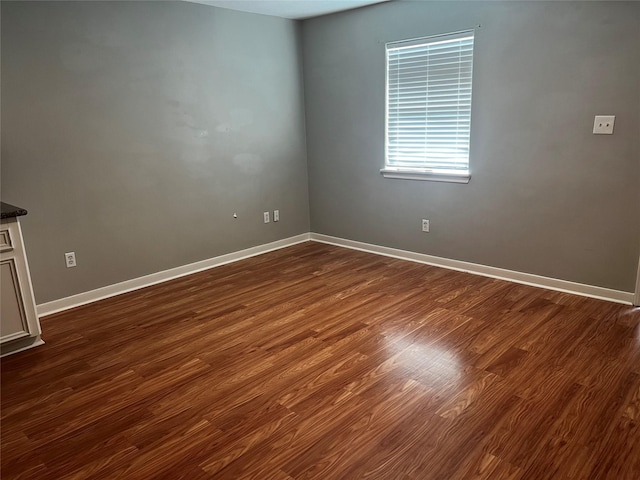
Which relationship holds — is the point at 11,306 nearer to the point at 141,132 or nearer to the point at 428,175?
the point at 141,132

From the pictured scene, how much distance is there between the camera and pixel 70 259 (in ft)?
11.4

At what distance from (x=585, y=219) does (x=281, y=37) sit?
3228 mm

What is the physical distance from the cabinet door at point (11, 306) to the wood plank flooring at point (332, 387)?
6.4 inches

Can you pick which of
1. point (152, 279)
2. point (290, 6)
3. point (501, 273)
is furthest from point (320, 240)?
point (290, 6)

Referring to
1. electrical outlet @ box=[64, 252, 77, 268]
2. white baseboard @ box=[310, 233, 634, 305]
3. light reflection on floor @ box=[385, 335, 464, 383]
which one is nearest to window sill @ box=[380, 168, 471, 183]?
white baseboard @ box=[310, 233, 634, 305]

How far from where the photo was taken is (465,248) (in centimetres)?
403

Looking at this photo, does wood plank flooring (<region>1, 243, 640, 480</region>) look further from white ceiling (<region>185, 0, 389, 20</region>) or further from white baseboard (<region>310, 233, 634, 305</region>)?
white ceiling (<region>185, 0, 389, 20</region>)

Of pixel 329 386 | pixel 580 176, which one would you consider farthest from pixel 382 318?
pixel 580 176

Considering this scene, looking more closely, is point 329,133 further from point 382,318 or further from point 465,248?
point 382,318

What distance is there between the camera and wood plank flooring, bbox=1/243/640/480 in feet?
6.20

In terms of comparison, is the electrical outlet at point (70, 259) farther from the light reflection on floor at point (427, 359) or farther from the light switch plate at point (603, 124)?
the light switch plate at point (603, 124)

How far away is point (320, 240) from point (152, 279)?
6.38ft

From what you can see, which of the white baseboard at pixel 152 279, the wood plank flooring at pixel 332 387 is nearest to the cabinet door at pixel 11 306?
the wood plank flooring at pixel 332 387

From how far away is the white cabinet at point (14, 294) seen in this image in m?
2.67
